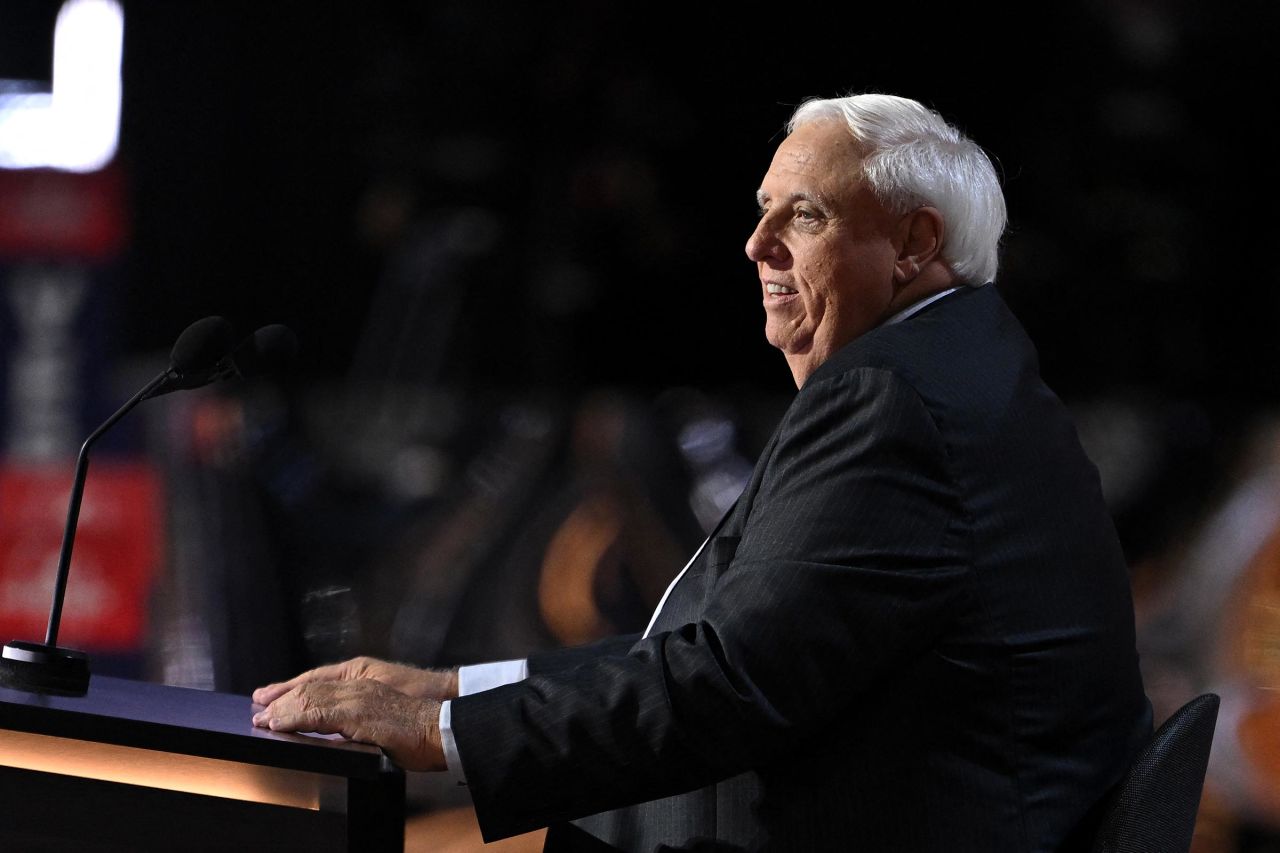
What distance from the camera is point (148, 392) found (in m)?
1.73

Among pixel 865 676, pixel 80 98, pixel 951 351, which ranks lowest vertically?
pixel 865 676

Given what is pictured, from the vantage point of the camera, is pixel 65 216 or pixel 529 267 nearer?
pixel 529 267

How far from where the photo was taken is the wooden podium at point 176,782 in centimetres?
132

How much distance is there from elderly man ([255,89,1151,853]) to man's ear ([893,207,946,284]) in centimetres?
18

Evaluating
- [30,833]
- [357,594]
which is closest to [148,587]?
[357,594]

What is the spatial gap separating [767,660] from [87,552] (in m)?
3.36

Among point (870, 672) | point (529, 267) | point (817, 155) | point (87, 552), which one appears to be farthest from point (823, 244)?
point (87, 552)

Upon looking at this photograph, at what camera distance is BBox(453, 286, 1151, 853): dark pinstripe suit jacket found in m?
1.32

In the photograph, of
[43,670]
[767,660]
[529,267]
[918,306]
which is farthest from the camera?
[529,267]

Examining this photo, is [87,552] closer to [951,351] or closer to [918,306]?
[918,306]

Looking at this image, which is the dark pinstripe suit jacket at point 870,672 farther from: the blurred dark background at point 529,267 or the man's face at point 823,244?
the blurred dark background at point 529,267

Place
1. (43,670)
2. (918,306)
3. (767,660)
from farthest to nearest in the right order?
(918,306)
(43,670)
(767,660)

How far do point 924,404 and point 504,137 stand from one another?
2941 mm

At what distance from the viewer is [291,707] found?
139 centimetres
